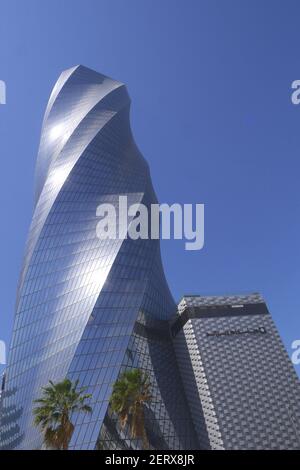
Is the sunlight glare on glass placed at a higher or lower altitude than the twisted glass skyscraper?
higher

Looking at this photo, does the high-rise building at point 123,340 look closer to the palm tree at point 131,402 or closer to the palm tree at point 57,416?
the palm tree at point 131,402

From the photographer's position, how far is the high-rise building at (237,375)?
4906 centimetres

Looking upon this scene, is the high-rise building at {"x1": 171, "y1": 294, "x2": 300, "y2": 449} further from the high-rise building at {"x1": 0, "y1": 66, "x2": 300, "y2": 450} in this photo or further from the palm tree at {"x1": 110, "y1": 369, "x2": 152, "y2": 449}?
the palm tree at {"x1": 110, "y1": 369, "x2": 152, "y2": 449}

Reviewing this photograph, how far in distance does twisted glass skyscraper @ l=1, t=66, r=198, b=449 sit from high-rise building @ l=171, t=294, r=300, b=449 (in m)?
6.54

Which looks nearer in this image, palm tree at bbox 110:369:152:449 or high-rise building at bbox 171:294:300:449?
palm tree at bbox 110:369:152:449

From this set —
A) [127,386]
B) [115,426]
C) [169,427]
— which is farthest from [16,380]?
[127,386]

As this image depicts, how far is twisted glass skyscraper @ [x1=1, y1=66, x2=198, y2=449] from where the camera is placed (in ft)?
174

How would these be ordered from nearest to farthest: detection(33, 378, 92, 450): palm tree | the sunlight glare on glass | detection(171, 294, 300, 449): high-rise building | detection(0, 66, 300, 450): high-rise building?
detection(33, 378, 92, 450): palm tree, detection(171, 294, 300, 449): high-rise building, detection(0, 66, 300, 450): high-rise building, the sunlight glare on glass

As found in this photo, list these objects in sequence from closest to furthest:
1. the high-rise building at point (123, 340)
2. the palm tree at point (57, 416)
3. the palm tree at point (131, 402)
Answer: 1. the palm tree at point (57, 416)
2. the palm tree at point (131, 402)
3. the high-rise building at point (123, 340)

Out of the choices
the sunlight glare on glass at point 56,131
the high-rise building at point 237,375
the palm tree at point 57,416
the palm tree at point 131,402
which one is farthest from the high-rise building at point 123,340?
the sunlight glare on glass at point 56,131

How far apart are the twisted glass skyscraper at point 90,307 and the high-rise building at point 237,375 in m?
6.54

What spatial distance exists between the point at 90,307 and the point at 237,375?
24372mm

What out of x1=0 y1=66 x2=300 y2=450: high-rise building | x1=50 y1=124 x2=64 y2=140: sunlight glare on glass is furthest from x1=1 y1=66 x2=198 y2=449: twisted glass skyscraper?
x1=50 y1=124 x2=64 y2=140: sunlight glare on glass

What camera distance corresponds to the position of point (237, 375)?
5444 centimetres
